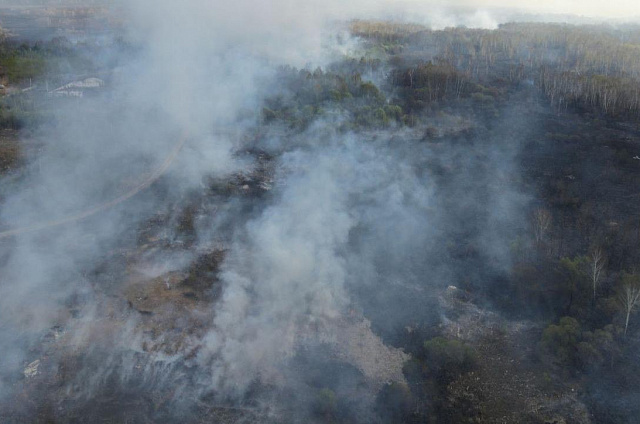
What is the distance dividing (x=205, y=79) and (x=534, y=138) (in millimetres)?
27910

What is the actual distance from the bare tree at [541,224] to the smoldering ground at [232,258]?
1038 mm

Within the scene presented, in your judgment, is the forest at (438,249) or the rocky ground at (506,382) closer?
the rocky ground at (506,382)

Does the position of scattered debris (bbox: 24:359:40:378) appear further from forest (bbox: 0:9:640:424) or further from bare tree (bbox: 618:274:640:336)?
bare tree (bbox: 618:274:640:336)

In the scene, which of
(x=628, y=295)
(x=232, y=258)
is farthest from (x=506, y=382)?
(x=232, y=258)

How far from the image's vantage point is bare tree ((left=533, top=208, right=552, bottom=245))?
73.6ft

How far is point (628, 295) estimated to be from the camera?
15852 mm

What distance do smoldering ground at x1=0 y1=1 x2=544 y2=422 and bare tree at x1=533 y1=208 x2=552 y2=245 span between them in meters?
1.04

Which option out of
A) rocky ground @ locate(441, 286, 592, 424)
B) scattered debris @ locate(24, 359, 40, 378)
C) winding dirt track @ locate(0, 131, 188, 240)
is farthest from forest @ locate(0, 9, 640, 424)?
winding dirt track @ locate(0, 131, 188, 240)

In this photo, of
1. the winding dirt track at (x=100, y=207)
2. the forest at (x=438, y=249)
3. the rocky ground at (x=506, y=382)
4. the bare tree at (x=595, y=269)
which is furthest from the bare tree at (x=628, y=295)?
the winding dirt track at (x=100, y=207)

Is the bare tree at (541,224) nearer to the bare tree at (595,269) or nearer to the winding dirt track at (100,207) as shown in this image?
the bare tree at (595,269)

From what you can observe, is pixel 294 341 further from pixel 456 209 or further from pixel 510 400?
pixel 456 209

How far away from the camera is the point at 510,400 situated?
14.6m

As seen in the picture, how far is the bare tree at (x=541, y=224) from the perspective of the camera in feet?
73.6

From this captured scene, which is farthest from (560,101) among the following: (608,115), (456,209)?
(456,209)
